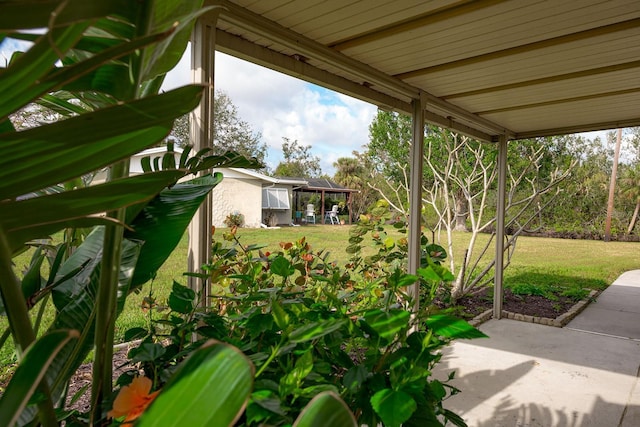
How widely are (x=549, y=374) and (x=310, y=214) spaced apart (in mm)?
14948

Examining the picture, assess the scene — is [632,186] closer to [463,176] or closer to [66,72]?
[463,176]

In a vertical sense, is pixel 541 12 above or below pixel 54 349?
above

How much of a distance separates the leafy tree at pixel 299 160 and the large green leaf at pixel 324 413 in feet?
86.4

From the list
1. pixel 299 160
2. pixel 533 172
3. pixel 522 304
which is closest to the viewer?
pixel 522 304

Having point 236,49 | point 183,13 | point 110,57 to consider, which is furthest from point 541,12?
point 110,57

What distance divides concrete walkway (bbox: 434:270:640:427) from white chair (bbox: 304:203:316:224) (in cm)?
1364

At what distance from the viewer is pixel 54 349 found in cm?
30

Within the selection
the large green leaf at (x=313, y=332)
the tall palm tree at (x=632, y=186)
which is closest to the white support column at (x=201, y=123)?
the large green leaf at (x=313, y=332)

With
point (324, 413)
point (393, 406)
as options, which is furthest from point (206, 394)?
point (393, 406)

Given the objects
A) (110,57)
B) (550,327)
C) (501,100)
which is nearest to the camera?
(110,57)

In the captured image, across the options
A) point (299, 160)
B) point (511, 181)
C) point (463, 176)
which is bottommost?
point (511, 181)

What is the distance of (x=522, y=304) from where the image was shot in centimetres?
504

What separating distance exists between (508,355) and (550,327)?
1.21m

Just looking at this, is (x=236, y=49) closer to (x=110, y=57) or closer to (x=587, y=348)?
(x=110, y=57)
